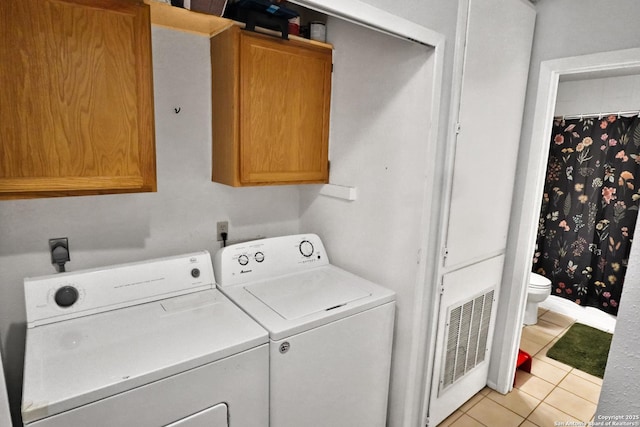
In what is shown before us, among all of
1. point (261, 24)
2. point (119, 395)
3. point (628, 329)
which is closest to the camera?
point (628, 329)

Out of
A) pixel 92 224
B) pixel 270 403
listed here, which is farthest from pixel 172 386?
pixel 92 224

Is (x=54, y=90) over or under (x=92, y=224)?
over

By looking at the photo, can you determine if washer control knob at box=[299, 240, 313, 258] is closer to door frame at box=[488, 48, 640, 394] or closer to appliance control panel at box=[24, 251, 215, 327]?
appliance control panel at box=[24, 251, 215, 327]

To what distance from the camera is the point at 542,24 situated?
6.55ft

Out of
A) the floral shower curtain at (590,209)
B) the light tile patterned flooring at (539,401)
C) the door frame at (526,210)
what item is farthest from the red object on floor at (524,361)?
the floral shower curtain at (590,209)

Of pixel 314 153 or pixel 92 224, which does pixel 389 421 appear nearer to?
pixel 314 153

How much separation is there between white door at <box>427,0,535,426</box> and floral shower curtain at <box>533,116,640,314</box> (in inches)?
65.7

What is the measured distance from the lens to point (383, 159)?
182 cm

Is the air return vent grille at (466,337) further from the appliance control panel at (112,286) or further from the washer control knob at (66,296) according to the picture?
the washer control knob at (66,296)

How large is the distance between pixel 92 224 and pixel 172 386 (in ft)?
2.98

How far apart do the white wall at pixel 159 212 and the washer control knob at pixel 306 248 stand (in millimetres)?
339

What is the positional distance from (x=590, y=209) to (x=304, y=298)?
2.99 m

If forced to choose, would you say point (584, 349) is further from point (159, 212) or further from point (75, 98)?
point (75, 98)

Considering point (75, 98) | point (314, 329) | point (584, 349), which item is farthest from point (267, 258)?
point (584, 349)
